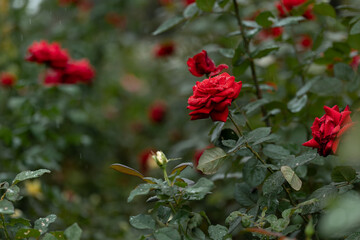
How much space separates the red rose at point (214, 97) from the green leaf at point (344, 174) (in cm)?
29

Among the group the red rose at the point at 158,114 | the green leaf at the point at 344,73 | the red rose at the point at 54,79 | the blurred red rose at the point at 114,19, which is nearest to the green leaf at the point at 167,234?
the green leaf at the point at 344,73

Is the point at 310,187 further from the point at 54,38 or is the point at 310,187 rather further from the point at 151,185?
the point at 54,38

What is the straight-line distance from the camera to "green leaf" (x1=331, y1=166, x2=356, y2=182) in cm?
97

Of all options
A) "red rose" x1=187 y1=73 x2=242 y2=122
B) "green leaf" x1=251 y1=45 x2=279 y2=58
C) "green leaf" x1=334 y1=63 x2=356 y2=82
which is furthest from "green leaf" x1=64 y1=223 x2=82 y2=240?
"green leaf" x1=334 y1=63 x2=356 y2=82

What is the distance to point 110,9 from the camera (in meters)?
3.70

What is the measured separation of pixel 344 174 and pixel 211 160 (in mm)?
310

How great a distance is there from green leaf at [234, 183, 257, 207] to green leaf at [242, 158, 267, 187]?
0.11 ft

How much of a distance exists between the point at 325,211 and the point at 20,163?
1.44 m

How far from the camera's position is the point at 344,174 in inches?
38.5

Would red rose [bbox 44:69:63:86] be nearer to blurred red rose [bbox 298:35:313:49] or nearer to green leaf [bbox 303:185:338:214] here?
blurred red rose [bbox 298:35:313:49]

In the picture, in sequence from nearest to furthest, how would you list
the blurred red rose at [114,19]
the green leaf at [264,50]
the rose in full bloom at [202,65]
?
the rose in full bloom at [202,65], the green leaf at [264,50], the blurred red rose at [114,19]

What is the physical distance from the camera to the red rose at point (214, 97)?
0.99m

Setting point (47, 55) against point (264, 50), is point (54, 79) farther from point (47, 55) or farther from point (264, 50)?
point (264, 50)

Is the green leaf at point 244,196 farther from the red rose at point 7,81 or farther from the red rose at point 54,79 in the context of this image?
the red rose at point 7,81
